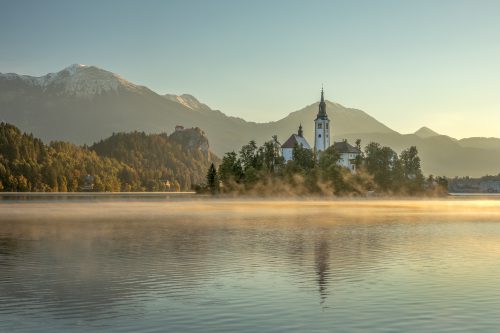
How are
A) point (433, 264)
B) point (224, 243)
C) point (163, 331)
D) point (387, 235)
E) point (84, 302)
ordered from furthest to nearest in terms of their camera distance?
1. point (387, 235)
2. point (224, 243)
3. point (433, 264)
4. point (84, 302)
5. point (163, 331)

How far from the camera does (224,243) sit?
187 ft

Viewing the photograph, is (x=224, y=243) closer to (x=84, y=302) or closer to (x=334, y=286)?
A: (x=334, y=286)

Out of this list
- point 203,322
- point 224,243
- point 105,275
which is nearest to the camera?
point 203,322

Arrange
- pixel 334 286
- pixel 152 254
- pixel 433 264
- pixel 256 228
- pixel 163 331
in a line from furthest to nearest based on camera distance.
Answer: pixel 256 228 < pixel 152 254 < pixel 433 264 < pixel 334 286 < pixel 163 331

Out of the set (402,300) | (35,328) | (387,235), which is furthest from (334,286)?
(387,235)

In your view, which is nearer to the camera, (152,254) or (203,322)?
(203,322)

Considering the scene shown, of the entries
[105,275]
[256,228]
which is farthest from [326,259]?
[256,228]

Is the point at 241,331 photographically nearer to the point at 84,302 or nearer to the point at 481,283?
the point at 84,302

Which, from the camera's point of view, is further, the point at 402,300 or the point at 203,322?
the point at 402,300

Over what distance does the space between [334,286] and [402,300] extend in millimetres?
4440

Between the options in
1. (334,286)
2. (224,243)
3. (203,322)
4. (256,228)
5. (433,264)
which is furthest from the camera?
(256,228)

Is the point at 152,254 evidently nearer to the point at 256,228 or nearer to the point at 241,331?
the point at 241,331

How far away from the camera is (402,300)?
29297 mm

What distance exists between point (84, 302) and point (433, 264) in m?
23.2
